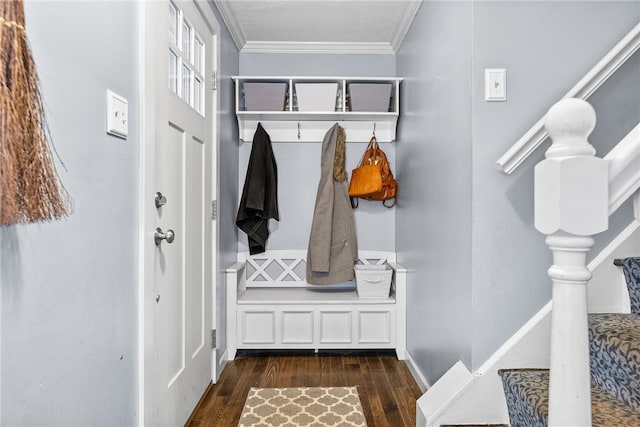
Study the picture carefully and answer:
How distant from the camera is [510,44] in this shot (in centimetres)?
162

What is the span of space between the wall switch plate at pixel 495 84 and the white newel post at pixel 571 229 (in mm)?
981

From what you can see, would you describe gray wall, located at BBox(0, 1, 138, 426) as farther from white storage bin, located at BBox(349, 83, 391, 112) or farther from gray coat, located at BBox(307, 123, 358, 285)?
white storage bin, located at BBox(349, 83, 391, 112)

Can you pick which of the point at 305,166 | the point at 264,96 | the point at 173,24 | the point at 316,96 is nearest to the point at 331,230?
the point at 305,166

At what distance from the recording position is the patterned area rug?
194cm

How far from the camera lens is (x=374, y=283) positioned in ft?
9.39

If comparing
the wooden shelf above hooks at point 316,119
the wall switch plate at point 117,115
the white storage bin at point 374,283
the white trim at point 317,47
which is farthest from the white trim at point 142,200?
the white trim at point 317,47

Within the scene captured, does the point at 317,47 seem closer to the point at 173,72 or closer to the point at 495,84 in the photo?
the point at 173,72

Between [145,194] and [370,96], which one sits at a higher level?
[370,96]

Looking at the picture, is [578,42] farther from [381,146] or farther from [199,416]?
[199,416]

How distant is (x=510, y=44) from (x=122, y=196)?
58.5 inches

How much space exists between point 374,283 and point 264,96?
1.48 meters

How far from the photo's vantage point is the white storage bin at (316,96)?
293cm

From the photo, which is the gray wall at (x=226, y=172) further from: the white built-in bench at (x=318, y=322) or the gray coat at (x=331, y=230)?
the gray coat at (x=331, y=230)

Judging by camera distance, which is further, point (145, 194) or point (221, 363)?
point (221, 363)
